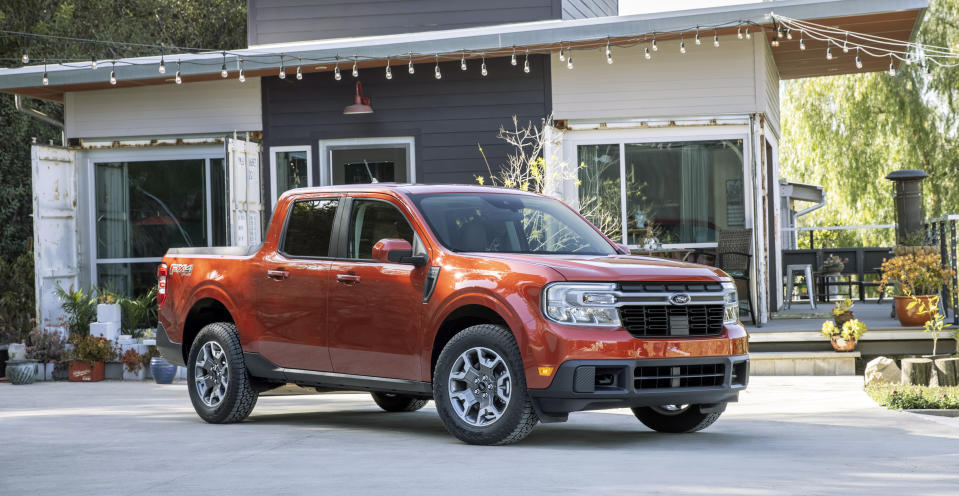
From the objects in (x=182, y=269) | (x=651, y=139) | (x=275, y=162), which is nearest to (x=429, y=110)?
(x=275, y=162)

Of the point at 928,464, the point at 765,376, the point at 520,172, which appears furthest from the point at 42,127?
the point at 928,464

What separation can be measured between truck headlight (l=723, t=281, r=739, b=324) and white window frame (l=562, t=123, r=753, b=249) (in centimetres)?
721

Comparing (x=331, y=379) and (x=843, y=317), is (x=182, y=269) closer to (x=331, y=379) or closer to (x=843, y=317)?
(x=331, y=379)

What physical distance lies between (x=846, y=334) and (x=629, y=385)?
6.55 m

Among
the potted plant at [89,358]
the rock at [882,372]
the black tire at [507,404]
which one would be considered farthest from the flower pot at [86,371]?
the rock at [882,372]

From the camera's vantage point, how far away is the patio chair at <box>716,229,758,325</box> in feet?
48.0

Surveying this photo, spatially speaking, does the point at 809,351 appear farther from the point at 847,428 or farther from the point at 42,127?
the point at 42,127

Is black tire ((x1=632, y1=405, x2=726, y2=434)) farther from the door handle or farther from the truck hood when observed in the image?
the door handle

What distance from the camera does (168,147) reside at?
17.4 m

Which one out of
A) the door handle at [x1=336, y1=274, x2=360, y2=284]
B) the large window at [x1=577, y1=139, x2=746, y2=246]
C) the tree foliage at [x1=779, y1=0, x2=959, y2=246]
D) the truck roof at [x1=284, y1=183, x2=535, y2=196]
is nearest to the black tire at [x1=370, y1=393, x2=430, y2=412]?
the door handle at [x1=336, y1=274, x2=360, y2=284]

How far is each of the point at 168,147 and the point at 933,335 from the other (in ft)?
34.7

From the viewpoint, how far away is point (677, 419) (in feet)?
27.9

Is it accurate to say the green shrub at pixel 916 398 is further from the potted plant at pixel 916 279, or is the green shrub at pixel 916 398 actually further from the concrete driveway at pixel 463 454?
the potted plant at pixel 916 279

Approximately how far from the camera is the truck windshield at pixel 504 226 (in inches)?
324
